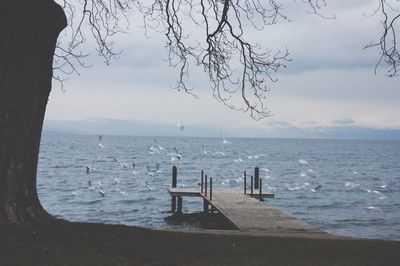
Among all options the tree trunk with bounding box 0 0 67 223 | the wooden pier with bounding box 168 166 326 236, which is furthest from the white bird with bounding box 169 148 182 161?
the tree trunk with bounding box 0 0 67 223

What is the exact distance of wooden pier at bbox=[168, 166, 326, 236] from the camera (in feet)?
50.7

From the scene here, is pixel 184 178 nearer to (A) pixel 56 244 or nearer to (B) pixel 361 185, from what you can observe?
(B) pixel 361 185

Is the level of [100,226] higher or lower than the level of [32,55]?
lower

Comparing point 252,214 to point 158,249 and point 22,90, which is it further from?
point 22,90

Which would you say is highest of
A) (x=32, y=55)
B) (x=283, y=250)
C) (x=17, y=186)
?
(x=32, y=55)

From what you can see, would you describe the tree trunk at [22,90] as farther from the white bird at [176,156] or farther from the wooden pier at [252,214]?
the white bird at [176,156]

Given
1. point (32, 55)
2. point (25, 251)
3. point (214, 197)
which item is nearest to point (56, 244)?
point (25, 251)

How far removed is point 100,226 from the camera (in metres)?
10.6

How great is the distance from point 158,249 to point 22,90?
343 centimetres

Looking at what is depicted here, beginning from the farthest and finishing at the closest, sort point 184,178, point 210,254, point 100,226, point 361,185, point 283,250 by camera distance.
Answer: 1. point 184,178
2. point 361,185
3. point 100,226
4. point 283,250
5. point 210,254

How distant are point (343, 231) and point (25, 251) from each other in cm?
2143

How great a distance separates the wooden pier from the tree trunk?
6177mm

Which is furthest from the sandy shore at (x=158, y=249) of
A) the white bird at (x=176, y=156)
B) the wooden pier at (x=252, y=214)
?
the white bird at (x=176, y=156)

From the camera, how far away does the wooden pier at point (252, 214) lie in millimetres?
15461
